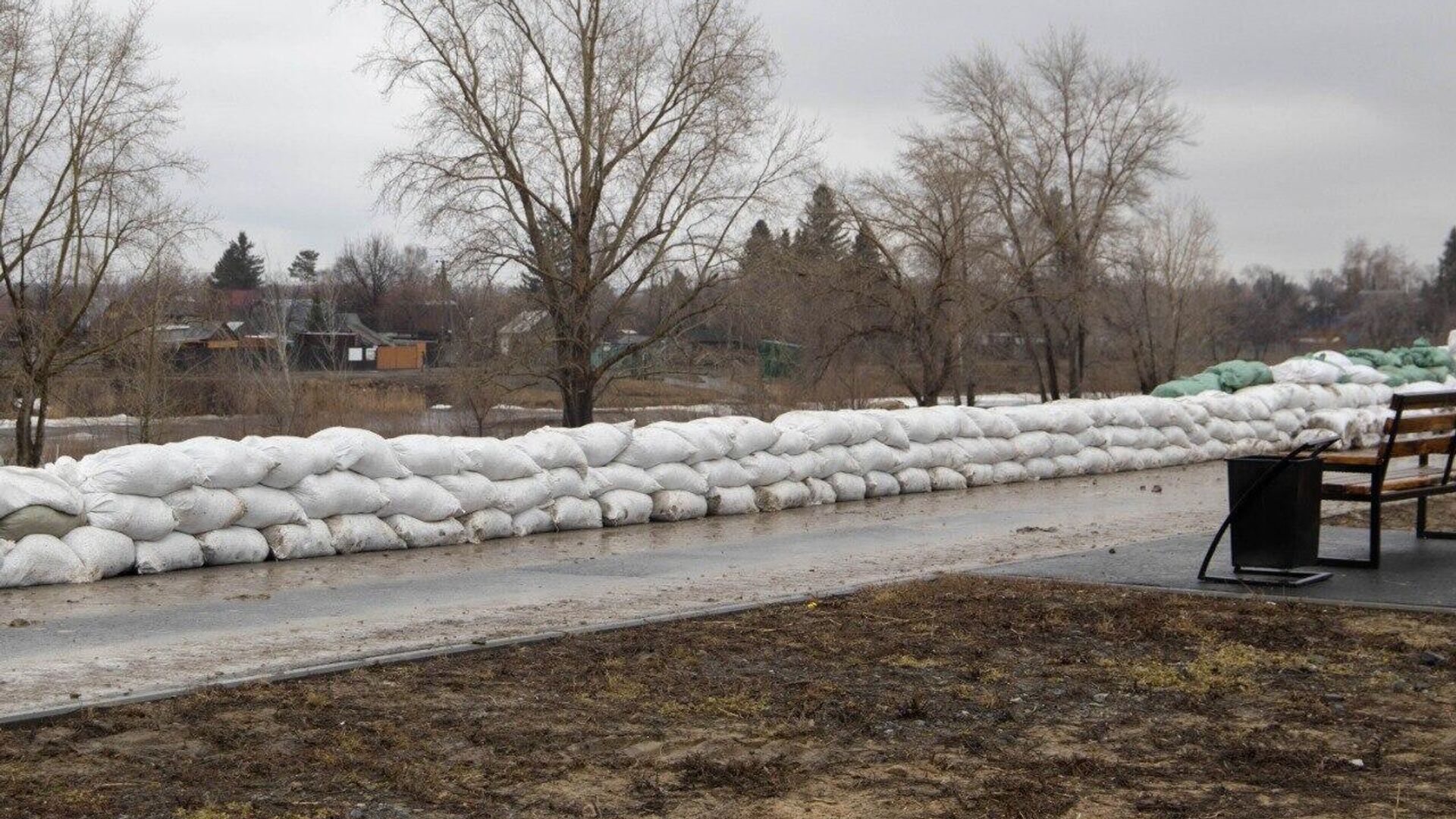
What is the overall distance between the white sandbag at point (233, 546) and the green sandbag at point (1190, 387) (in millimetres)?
14392

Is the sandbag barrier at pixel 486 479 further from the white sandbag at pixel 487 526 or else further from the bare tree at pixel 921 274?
the bare tree at pixel 921 274

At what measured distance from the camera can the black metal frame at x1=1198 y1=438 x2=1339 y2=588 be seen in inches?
309

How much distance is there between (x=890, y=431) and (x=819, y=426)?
1.01 m

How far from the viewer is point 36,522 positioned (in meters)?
8.53

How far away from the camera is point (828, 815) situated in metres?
4.05

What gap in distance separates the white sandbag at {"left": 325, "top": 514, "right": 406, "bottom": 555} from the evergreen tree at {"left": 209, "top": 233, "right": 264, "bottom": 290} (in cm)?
7976

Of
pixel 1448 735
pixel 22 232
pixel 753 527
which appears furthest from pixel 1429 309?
pixel 1448 735

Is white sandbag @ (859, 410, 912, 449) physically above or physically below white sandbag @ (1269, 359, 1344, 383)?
below

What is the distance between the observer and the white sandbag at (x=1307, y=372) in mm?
22641

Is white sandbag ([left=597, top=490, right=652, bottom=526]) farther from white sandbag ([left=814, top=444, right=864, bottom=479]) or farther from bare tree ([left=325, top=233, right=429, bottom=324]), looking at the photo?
bare tree ([left=325, top=233, right=429, bottom=324])

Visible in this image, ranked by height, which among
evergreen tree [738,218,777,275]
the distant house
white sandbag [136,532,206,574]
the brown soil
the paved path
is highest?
evergreen tree [738,218,777,275]

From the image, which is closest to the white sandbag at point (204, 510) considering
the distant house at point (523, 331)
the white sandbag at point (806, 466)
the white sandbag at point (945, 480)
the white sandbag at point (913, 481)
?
the white sandbag at point (806, 466)

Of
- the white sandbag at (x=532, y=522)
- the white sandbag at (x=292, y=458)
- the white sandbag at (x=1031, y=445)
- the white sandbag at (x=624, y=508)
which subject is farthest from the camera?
the white sandbag at (x=1031, y=445)

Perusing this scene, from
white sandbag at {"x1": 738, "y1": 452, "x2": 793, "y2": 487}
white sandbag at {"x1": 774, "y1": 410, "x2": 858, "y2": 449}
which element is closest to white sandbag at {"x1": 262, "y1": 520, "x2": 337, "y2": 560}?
white sandbag at {"x1": 738, "y1": 452, "x2": 793, "y2": 487}
